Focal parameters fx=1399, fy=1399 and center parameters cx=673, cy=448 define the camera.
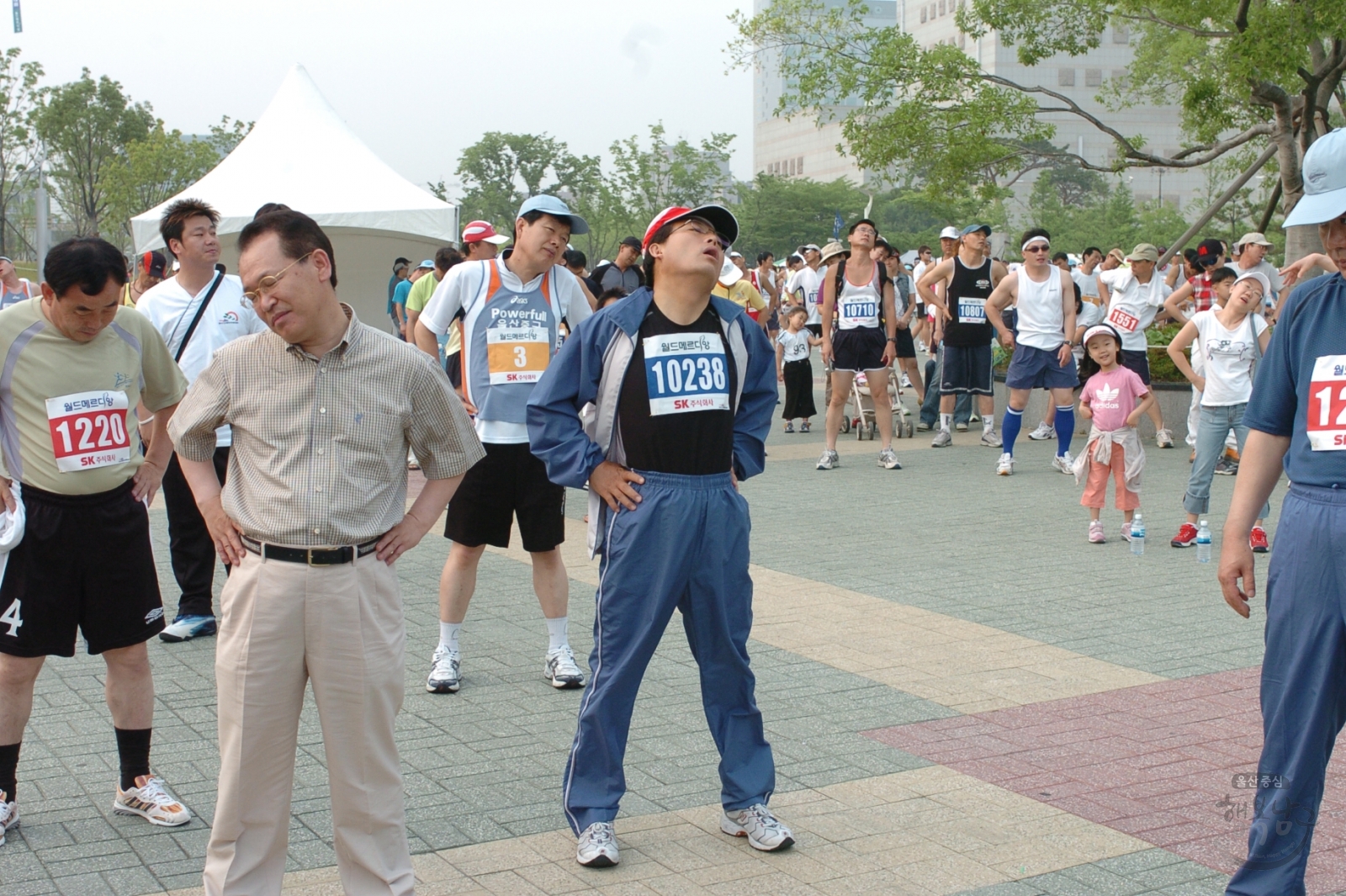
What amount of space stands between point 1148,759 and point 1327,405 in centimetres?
197

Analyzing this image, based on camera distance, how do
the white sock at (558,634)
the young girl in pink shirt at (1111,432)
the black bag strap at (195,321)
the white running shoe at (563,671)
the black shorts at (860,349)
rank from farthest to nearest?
the black shorts at (860,349) < the young girl in pink shirt at (1111,432) < the black bag strap at (195,321) < the white sock at (558,634) < the white running shoe at (563,671)

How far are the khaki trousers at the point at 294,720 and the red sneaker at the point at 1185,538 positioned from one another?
676 cm

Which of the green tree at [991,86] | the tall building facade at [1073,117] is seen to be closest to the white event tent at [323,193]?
the green tree at [991,86]

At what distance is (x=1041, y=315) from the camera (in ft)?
41.1

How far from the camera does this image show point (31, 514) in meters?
4.46

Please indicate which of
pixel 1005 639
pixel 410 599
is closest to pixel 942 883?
pixel 1005 639

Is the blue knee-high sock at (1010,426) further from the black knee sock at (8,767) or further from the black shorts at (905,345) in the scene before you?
the black knee sock at (8,767)

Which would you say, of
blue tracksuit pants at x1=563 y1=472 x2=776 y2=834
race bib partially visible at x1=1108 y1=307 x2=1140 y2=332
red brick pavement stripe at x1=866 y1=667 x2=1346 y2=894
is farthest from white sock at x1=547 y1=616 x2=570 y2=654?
race bib partially visible at x1=1108 y1=307 x2=1140 y2=332

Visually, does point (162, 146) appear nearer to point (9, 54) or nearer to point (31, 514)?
point (9, 54)

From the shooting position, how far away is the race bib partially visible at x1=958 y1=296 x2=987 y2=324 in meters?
13.9

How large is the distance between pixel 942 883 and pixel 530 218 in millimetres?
3252

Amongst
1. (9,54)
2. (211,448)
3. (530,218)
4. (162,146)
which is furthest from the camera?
(162,146)

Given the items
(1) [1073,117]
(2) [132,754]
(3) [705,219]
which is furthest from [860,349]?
(1) [1073,117]

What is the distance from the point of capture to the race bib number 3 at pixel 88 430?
4484 millimetres
